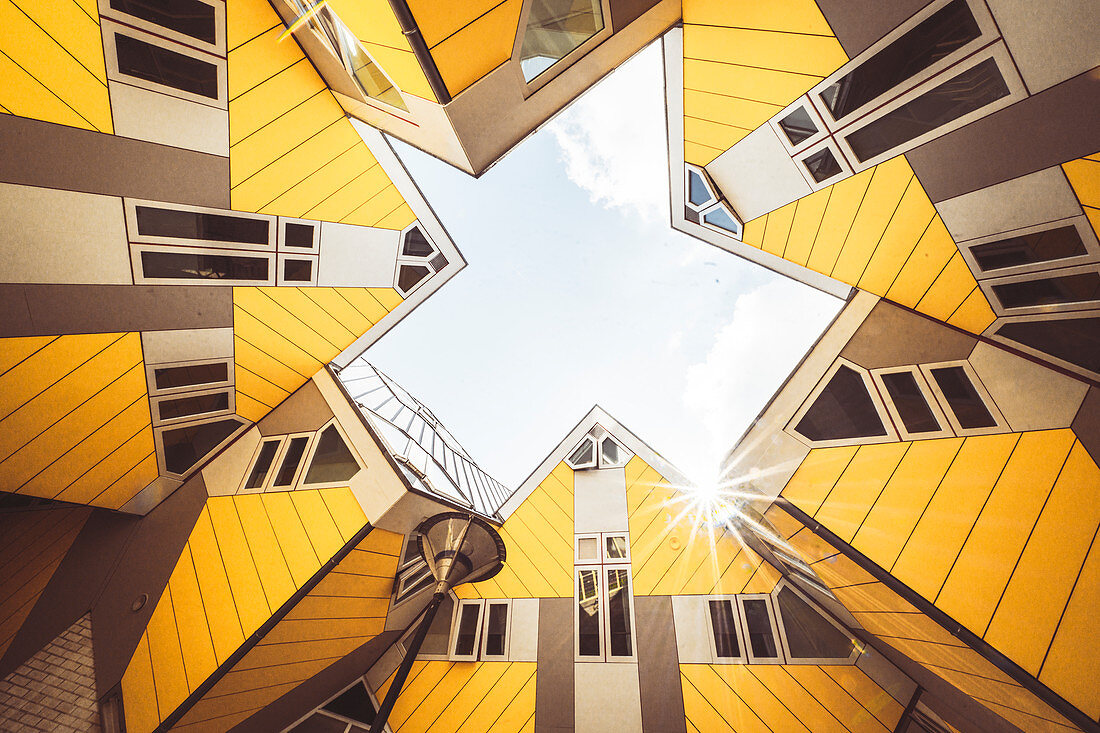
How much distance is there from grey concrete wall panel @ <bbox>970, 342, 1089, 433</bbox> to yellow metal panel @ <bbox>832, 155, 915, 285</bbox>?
1.69 m

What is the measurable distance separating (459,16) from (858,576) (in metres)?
7.90

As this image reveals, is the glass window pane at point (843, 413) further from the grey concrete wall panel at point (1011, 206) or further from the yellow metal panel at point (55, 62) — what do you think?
the yellow metal panel at point (55, 62)

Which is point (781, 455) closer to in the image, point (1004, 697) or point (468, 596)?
point (1004, 697)

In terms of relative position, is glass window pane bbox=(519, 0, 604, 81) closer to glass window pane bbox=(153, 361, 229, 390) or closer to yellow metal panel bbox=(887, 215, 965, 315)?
yellow metal panel bbox=(887, 215, 965, 315)

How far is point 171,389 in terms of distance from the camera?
563 centimetres

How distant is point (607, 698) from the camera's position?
6.97 metres

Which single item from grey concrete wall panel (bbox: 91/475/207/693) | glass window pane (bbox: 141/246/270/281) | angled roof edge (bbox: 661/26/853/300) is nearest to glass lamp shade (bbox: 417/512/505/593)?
grey concrete wall panel (bbox: 91/475/207/693)

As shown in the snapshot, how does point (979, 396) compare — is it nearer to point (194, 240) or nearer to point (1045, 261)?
point (1045, 261)

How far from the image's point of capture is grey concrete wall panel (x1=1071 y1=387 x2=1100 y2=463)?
3.59 metres

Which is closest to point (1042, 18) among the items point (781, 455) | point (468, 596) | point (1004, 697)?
point (781, 455)

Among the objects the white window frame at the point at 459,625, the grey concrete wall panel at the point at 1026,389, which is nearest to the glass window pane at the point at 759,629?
the grey concrete wall panel at the point at 1026,389

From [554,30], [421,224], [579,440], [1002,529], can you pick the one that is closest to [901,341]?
Result: [1002,529]

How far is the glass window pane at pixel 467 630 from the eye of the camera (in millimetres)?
7898

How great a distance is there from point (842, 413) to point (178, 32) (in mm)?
9678
